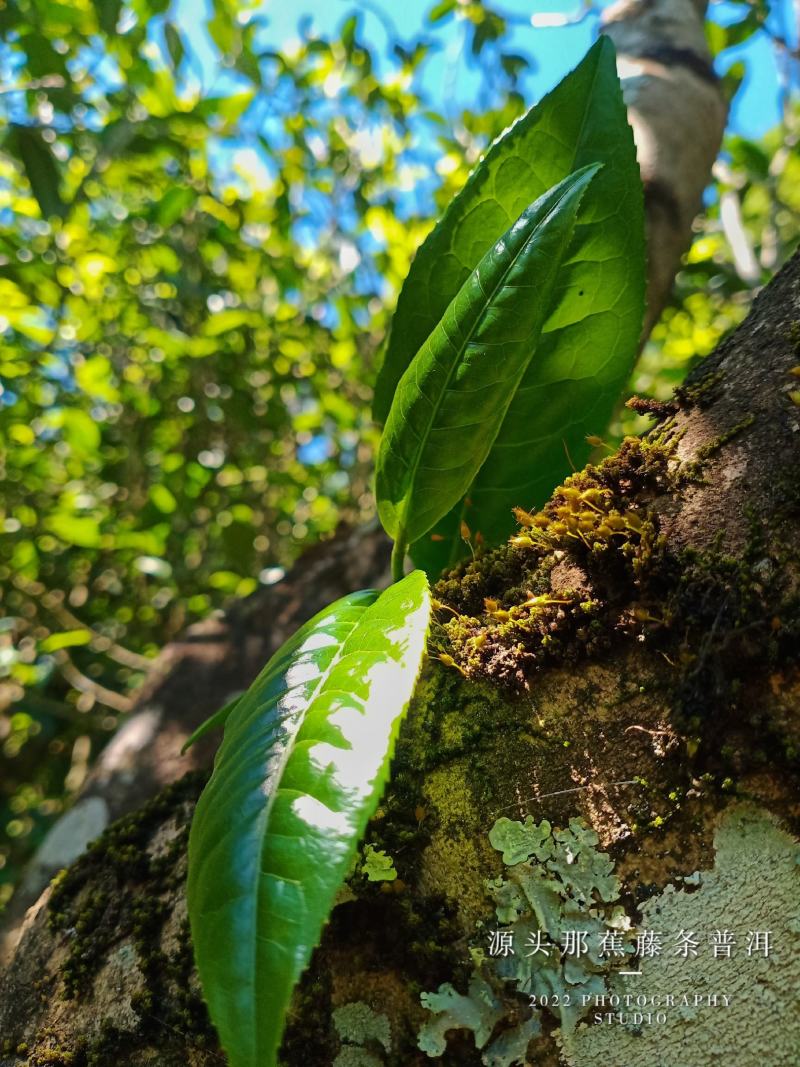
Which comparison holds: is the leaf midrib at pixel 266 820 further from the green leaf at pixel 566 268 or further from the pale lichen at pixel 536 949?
the green leaf at pixel 566 268

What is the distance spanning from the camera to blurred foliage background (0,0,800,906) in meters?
3.07

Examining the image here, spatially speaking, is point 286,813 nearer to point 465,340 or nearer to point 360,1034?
point 360,1034

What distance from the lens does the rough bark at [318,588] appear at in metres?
1.65

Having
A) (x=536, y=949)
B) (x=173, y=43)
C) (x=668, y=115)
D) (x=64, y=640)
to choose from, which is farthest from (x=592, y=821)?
(x=173, y=43)

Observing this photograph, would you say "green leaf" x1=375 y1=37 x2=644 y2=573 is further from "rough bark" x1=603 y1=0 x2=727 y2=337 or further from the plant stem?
"rough bark" x1=603 y1=0 x2=727 y2=337

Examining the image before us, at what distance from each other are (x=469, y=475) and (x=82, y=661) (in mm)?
3330

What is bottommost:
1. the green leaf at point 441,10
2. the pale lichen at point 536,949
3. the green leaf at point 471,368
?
the pale lichen at point 536,949

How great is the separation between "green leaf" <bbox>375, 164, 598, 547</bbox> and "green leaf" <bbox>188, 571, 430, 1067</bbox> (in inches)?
9.1

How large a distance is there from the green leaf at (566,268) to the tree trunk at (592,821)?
19 cm

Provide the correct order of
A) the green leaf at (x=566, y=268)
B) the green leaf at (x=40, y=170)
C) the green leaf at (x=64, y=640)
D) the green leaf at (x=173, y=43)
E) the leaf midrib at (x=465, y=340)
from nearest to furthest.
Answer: the leaf midrib at (x=465, y=340)
the green leaf at (x=566, y=268)
the green leaf at (x=40, y=170)
the green leaf at (x=173, y=43)
the green leaf at (x=64, y=640)

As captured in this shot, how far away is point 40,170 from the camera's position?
2.29 m

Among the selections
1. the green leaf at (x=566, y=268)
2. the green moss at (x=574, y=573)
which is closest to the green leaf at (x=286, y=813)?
the green moss at (x=574, y=573)

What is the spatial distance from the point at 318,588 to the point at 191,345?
1270 mm

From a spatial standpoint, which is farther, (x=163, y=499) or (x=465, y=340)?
(x=163, y=499)
